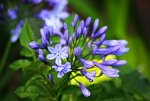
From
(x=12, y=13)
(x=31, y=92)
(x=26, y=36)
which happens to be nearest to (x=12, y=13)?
(x=12, y=13)

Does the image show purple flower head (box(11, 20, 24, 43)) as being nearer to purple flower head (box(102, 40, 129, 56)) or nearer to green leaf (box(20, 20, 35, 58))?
green leaf (box(20, 20, 35, 58))

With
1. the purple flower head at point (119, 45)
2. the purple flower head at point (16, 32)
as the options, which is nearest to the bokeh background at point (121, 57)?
the purple flower head at point (16, 32)

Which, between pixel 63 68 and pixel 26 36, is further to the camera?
pixel 26 36

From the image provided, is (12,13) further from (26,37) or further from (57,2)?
(26,37)

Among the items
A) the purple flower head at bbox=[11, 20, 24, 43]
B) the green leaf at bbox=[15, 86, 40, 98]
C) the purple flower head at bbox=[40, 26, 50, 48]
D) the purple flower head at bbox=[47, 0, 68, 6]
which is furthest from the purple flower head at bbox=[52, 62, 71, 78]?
the purple flower head at bbox=[47, 0, 68, 6]

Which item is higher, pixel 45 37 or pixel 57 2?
pixel 57 2

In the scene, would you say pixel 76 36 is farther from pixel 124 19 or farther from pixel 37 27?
pixel 124 19
